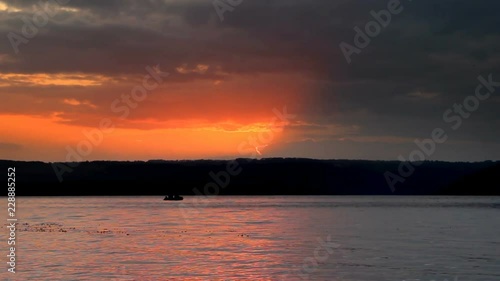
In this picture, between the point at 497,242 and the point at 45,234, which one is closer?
the point at 497,242

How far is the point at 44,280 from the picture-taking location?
42.0 metres

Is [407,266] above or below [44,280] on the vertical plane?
above

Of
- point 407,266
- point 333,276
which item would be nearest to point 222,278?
point 333,276

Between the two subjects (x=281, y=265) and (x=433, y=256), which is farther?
(x=433, y=256)

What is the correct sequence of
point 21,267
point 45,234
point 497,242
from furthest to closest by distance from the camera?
point 45,234 < point 497,242 < point 21,267

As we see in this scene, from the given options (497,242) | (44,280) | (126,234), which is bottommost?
(44,280)

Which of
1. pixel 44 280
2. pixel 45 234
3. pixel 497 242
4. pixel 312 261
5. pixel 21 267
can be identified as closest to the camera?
pixel 44 280

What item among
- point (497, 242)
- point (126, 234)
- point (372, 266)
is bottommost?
point (372, 266)

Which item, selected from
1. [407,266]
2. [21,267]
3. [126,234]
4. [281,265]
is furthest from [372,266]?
[126,234]

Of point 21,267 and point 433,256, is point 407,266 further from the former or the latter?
point 21,267

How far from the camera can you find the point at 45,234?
252 ft

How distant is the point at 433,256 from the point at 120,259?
941 inches

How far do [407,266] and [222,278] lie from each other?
13751mm

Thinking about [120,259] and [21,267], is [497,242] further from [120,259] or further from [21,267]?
[21,267]
